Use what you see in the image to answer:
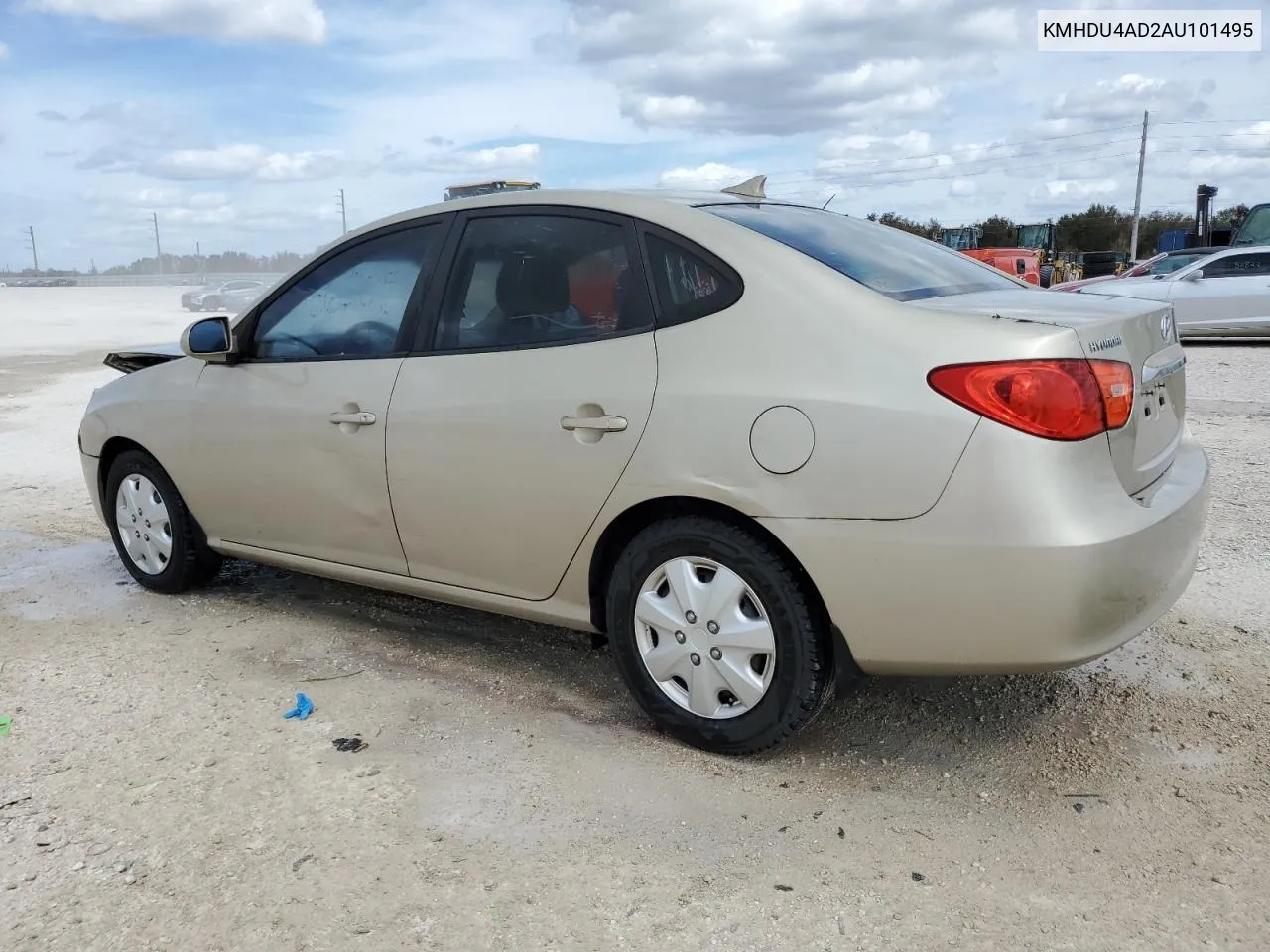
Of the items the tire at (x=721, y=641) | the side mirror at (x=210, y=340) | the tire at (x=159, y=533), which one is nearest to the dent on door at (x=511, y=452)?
the tire at (x=721, y=641)

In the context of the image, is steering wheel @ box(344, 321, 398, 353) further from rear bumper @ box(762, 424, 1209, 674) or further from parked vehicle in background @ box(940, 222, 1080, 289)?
parked vehicle in background @ box(940, 222, 1080, 289)

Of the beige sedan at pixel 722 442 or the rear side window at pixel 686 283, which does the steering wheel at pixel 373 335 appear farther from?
the rear side window at pixel 686 283

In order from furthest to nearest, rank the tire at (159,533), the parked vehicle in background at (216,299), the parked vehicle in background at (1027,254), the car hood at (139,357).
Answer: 1. the parked vehicle in background at (216,299)
2. the parked vehicle in background at (1027,254)
3. the car hood at (139,357)
4. the tire at (159,533)

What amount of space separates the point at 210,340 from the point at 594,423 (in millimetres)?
1991

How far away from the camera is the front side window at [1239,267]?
15414 millimetres

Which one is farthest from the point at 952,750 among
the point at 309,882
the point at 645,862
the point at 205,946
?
the point at 205,946

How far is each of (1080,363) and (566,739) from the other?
1863 millimetres

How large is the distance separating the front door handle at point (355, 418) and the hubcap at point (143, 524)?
1349 mm

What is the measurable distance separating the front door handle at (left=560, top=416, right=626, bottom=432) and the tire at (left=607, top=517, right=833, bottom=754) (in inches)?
12.4

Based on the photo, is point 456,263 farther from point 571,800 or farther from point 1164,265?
point 1164,265

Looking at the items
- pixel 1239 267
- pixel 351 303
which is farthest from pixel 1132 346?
pixel 1239 267

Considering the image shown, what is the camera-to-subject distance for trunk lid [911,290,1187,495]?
283 cm

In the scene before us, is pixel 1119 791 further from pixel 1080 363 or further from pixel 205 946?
pixel 205 946

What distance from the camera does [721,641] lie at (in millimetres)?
3129
